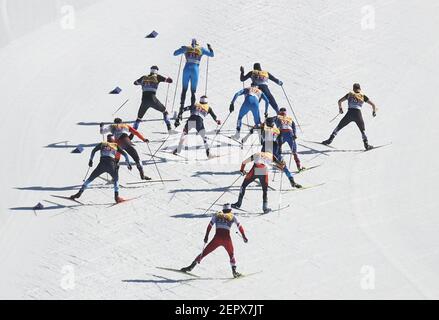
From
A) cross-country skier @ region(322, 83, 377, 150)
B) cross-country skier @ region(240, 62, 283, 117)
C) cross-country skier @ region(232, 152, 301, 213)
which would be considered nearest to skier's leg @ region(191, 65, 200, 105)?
cross-country skier @ region(240, 62, 283, 117)

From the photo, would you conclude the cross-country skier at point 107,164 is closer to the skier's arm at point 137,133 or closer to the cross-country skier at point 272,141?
the skier's arm at point 137,133

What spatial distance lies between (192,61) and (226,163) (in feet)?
10.6

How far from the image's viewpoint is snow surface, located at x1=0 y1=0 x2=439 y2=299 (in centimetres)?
3397

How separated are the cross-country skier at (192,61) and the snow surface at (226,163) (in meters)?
1.24

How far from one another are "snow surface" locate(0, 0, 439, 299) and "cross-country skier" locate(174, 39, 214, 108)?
4.05 ft

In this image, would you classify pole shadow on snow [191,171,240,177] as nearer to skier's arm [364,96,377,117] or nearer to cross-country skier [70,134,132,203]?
cross-country skier [70,134,132,203]

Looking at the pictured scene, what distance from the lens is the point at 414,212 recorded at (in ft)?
121

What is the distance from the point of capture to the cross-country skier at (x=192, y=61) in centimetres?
4119

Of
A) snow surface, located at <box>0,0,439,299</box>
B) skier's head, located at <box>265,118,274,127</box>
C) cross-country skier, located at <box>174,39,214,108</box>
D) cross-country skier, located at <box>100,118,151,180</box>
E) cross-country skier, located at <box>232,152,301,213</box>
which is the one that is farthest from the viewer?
cross-country skier, located at <box>174,39,214,108</box>

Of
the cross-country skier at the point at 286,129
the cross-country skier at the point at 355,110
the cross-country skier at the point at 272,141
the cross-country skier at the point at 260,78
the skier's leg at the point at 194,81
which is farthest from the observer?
the skier's leg at the point at 194,81

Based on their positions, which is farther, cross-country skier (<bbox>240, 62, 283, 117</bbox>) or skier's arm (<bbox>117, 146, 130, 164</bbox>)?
cross-country skier (<bbox>240, 62, 283, 117</bbox>)

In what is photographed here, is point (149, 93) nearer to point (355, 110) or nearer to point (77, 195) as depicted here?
point (77, 195)

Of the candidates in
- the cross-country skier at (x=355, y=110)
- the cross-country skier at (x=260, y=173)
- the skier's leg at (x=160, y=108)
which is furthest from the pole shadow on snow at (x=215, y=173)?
the cross-country skier at (x=355, y=110)

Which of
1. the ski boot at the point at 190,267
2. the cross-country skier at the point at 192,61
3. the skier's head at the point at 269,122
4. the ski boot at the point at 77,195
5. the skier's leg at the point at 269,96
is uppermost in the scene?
the cross-country skier at the point at 192,61
